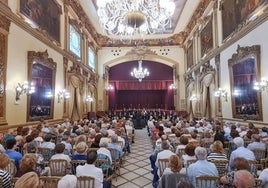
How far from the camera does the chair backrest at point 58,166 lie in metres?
4.16

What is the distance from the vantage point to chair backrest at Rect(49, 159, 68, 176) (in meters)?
4.16

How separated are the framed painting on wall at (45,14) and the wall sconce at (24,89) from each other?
8.02 ft

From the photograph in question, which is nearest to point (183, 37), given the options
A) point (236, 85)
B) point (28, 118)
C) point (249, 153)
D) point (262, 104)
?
→ point (236, 85)

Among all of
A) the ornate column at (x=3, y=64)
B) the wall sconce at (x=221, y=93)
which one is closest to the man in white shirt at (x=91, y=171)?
the ornate column at (x=3, y=64)

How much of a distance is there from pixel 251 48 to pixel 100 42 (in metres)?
14.9

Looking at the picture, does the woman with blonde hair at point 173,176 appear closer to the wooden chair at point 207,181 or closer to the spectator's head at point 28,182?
the wooden chair at point 207,181

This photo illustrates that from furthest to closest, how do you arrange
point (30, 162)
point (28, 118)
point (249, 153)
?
point (28, 118) → point (249, 153) → point (30, 162)

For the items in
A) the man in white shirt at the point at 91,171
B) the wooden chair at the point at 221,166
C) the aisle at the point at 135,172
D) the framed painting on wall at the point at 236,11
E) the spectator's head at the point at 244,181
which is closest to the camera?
the spectator's head at the point at 244,181

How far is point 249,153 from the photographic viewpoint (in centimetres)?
427

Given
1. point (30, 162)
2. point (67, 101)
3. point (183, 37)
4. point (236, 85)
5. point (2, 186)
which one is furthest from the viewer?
point (183, 37)

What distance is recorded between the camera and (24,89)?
7969 mm

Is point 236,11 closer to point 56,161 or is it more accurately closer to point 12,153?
point 56,161

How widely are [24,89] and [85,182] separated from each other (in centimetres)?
589

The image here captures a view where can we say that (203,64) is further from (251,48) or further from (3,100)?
(3,100)
